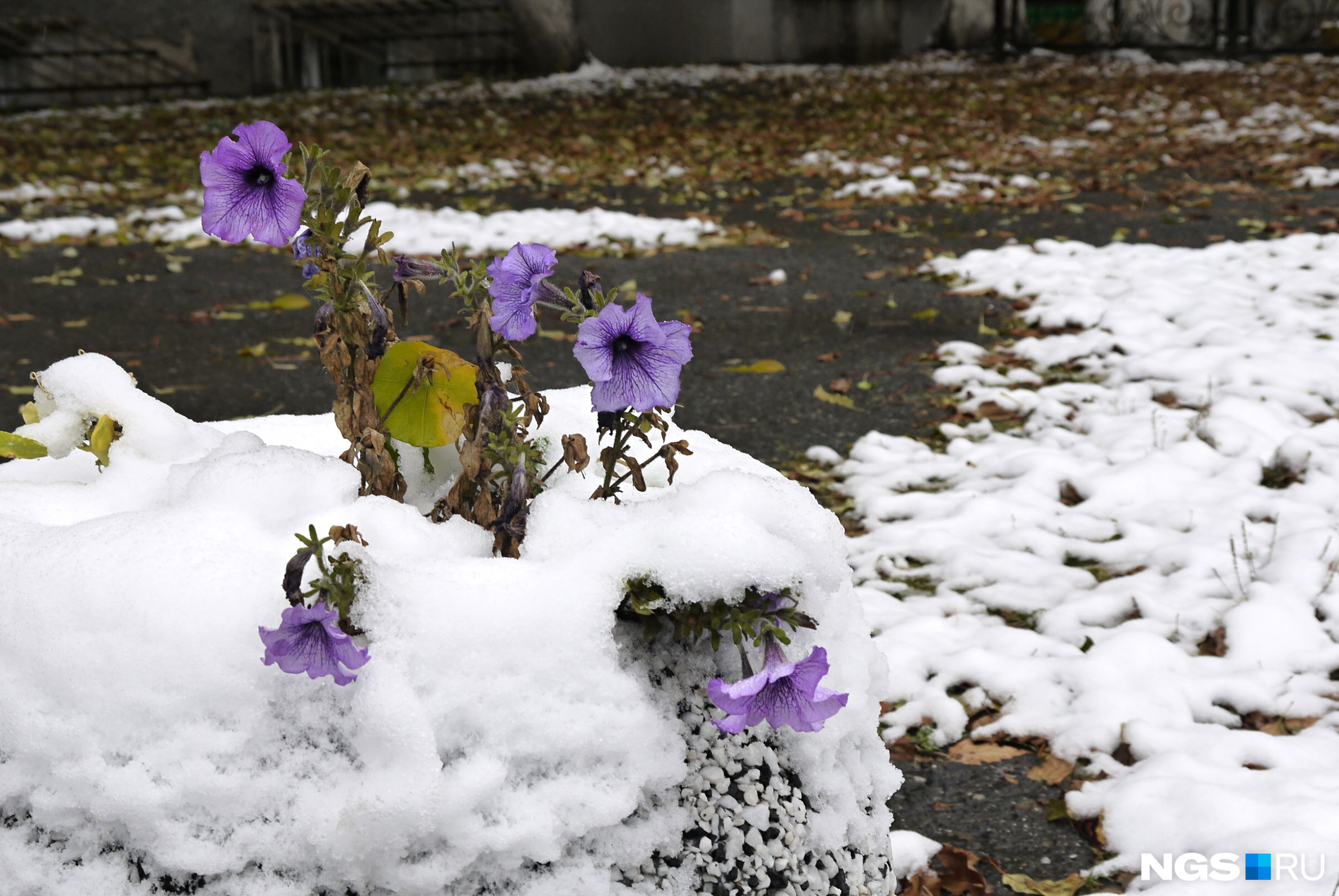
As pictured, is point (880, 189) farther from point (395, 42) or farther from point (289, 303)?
point (395, 42)

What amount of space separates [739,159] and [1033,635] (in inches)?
304

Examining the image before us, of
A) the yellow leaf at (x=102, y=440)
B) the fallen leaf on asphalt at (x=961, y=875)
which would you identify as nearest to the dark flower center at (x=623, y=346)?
the yellow leaf at (x=102, y=440)

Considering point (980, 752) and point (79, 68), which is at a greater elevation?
point (79, 68)

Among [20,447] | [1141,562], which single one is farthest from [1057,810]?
[20,447]

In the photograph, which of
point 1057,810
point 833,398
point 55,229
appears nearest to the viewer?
point 1057,810

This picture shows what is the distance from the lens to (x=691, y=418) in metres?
3.88

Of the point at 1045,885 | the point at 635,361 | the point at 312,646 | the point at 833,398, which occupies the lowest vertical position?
the point at 1045,885

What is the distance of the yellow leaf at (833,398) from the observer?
3.97 meters

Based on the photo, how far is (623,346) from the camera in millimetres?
1257

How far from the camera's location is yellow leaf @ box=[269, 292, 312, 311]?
513 cm

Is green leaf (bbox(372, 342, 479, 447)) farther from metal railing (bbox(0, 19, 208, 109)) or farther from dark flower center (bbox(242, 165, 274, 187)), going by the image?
metal railing (bbox(0, 19, 208, 109))

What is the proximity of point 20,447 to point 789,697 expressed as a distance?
104 centimetres

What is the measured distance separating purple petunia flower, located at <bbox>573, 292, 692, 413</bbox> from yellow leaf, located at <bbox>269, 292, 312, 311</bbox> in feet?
13.8

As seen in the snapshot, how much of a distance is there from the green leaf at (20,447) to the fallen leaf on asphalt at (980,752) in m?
1.71
